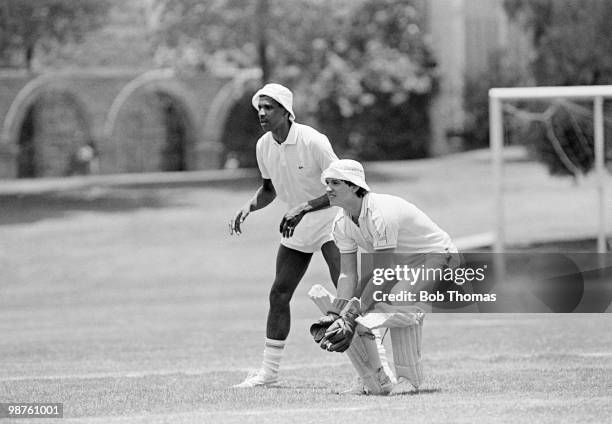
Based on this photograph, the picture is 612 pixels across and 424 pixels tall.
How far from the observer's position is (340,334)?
827 centimetres

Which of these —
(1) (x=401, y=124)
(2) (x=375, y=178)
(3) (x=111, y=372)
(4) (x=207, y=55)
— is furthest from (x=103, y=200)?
(3) (x=111, y=372)

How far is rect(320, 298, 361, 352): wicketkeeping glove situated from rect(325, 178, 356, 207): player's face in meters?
0.71

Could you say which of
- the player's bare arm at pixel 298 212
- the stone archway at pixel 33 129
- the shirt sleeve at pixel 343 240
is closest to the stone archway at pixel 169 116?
the stone archway at pixel 33 129

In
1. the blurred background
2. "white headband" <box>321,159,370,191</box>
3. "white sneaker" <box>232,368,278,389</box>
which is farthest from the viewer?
the blurred background

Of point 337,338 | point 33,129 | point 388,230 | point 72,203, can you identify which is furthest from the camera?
point 33,129

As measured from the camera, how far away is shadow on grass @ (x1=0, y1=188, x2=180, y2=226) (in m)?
34.0

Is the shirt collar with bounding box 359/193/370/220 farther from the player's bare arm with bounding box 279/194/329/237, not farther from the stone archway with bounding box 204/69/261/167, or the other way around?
the stone archway with bounding box 204/69/261/167

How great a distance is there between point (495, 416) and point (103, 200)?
97.4 feet

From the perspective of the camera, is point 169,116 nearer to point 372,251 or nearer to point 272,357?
point 272,357

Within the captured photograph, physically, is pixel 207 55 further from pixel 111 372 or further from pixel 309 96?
pixel 111 372

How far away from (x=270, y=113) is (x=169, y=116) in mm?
36790

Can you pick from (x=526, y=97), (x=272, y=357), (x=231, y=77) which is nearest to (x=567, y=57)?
(x=526, y=97)

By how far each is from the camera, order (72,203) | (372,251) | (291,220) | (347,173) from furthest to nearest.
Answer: (72,203) < (291,220) < (372,251) < (347,173)

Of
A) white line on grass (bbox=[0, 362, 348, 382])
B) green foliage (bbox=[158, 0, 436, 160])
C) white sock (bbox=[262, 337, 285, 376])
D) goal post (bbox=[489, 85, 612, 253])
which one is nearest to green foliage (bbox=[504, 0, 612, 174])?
goal post (bbox=[489, 85, 612, 253])
